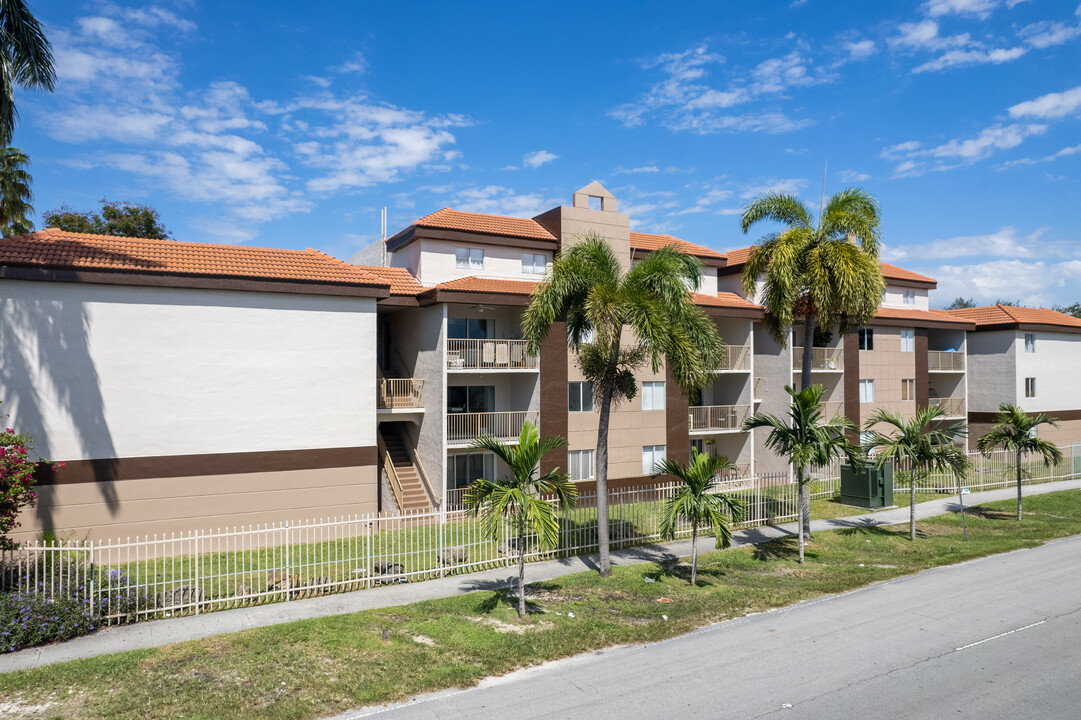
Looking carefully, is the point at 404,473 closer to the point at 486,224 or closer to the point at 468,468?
the point at 468,468

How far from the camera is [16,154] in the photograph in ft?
95.6

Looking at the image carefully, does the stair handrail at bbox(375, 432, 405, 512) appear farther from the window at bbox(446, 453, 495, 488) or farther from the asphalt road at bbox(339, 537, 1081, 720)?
the asphalt road at bbox(339, 537, 1081, 720)

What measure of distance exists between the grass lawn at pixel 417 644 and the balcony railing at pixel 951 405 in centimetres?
2263

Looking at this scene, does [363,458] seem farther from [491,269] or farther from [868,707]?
[868,707]

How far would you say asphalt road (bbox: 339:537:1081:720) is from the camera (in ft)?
31.2

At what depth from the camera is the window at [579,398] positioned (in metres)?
26.5

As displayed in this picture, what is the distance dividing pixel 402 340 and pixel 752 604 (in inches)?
722

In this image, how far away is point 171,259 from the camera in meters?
20.1

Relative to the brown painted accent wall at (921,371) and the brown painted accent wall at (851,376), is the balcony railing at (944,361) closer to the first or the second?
the brown painted accent wall at (921,371)

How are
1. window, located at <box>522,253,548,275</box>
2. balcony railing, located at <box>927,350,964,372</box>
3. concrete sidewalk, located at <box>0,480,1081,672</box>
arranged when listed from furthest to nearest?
balcony railing, located at <box>927,350,964,372</box>
window, located at <box>522,253,548,275</box>
concrete sidewalk, located at <box>0,480,1081,672</box>

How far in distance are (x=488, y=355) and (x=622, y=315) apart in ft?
34.9

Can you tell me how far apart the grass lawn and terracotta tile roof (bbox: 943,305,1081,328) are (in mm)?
25652

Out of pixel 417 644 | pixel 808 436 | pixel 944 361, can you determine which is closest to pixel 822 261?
pixel 808 436

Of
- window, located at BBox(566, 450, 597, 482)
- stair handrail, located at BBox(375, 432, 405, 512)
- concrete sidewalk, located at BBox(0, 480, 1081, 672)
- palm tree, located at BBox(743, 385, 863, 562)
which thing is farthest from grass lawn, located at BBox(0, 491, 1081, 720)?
stair handrail, located at BBox(375, 432, 405, 512)
